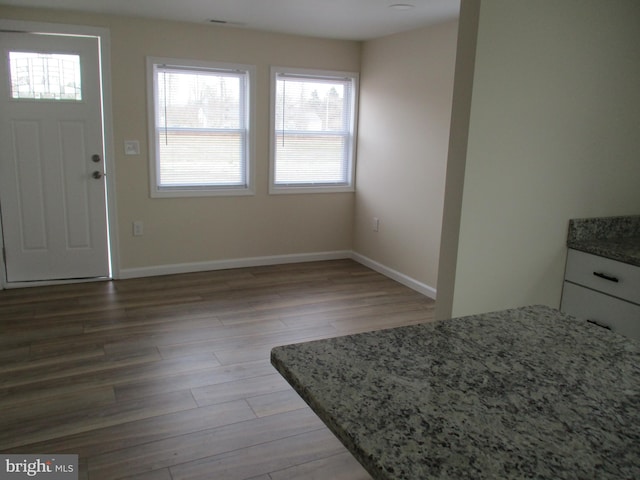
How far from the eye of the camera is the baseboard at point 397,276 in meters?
4.68

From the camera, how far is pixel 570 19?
7.37 feet

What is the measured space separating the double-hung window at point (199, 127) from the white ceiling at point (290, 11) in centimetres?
48

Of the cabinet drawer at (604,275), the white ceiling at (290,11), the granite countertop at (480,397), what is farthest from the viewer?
the white ceiling at (290,11)

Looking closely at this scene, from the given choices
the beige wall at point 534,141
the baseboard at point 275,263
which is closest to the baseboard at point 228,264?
the baseboard at point 275,263

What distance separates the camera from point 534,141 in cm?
230

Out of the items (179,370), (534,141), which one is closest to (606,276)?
(534,141)

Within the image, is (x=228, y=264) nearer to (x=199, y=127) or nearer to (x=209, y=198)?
(x=209, y=198)

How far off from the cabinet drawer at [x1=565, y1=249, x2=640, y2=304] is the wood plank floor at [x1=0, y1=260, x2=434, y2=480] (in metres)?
1.35

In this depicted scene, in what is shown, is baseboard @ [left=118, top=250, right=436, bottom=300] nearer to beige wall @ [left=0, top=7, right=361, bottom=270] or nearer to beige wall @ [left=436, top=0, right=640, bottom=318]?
beige wall @ [left=0, top=7, right=361, bottom=270]

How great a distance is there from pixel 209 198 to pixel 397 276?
1988 mm

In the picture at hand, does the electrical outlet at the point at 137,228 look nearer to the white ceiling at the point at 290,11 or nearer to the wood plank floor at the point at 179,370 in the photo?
the wood plank floor at the point at 179,370

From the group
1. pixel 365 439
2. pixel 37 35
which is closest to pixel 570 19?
pixel 365 439

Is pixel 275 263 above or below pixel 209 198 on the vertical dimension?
below

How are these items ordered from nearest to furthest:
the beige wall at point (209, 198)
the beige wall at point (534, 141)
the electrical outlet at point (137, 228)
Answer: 1. the beige wall at point (534, 141)
2. the beige wall at point (209, 198)
3. the electrical outlet at point (137, 228)
